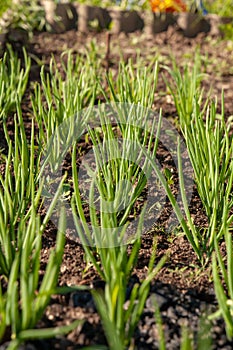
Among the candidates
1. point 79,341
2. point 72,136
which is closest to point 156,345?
point 79,341

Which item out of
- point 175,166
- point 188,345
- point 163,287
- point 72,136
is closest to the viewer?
point 188,345

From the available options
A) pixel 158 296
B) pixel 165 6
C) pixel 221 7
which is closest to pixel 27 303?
pixel 158 296

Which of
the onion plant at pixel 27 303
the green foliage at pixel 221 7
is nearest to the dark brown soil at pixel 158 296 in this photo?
the onion plant at pixel 27 303

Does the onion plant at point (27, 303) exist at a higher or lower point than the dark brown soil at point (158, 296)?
higher

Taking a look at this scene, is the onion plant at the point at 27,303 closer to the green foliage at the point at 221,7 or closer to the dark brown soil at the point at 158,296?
the dark brown soil at the point at 158,296

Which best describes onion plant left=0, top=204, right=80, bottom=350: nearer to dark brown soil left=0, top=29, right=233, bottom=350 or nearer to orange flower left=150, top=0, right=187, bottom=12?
dark brown soil left=0, top=29, right=233, bottom=350

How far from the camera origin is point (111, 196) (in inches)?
71.2

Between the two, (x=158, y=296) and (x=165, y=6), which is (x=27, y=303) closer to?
(x=158, y=296)

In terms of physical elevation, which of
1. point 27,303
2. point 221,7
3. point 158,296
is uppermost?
point 221,7

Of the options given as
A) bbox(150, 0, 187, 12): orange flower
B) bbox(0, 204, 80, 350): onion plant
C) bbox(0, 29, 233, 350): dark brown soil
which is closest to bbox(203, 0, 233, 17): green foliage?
bbox(150, 0, 187, 12): orange flower

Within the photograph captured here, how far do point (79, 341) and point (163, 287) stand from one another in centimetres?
32

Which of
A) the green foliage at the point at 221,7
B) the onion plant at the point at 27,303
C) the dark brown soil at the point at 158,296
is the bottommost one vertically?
the dark brown soil at the point at 158,296

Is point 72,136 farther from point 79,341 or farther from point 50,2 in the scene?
point 50,2

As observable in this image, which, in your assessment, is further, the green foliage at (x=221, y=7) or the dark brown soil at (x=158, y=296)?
the green foliage at (x=221, y=7)
